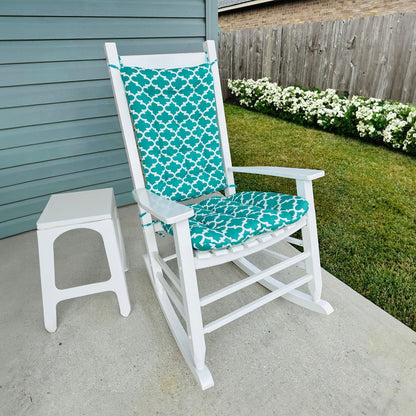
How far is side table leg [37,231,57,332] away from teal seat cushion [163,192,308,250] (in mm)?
500

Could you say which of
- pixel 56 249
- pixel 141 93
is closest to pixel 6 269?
pixel 56 249

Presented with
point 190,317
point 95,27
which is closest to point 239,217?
point 190,317

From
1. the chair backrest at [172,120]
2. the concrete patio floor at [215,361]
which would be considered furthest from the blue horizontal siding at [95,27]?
the concrete patio floor at [215,361]

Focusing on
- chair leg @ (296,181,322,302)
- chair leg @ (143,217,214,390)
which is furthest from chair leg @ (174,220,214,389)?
chair leg @ (296,181,322,302)

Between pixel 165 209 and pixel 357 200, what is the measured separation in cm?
200

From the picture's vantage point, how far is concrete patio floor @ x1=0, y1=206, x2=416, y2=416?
106 centimetres

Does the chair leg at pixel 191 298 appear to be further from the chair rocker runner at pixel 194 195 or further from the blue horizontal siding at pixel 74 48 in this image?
the blue horizontal siding at pixel 74 48

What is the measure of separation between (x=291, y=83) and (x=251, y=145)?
6.62 ft

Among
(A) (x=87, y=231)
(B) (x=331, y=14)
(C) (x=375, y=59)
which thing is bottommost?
(A) (x=87, y=231)

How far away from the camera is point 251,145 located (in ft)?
12.5

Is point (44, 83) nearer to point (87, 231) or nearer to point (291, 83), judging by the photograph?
point (87, 231)

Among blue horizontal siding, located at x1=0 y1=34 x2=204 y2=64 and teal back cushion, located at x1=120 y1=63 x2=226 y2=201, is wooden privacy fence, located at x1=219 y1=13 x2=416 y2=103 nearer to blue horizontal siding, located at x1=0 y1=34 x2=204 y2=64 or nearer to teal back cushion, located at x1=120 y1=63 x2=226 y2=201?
blue horizontal siding, located at x1=0 y1=34 x2=204 y2=64

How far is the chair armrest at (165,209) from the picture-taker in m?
0.93

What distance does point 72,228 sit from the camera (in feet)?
4.18
